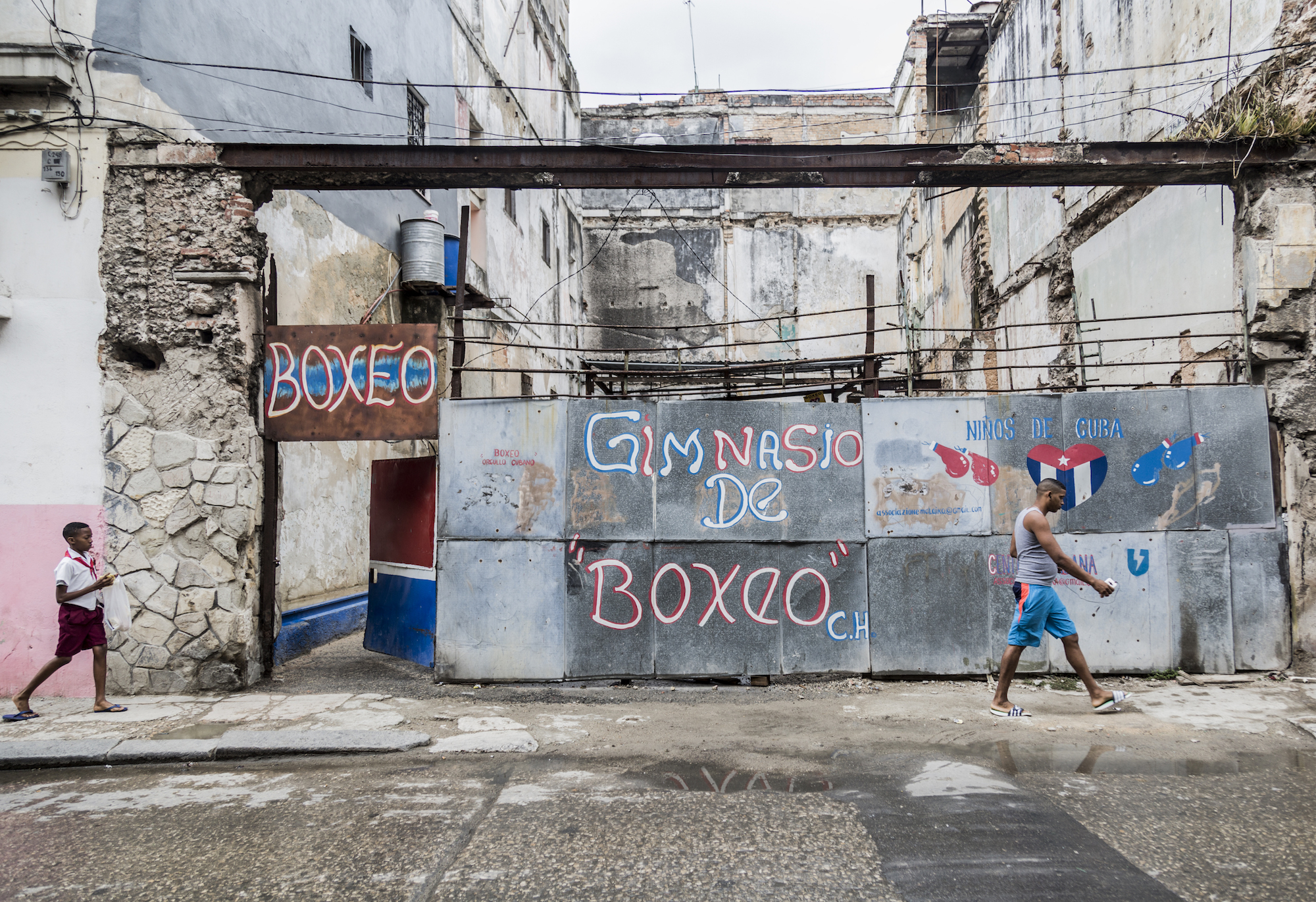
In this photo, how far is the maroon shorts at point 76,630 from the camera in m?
6.44

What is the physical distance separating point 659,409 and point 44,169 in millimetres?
5818

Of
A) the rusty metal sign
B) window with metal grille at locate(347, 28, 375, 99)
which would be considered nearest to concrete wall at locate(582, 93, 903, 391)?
window with metal grille at locate(347, 28, 375, 99)

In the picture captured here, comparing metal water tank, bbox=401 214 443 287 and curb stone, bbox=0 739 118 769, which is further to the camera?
metal water tank, bbox=401 214 443 287

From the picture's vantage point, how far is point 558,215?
72.9 ft

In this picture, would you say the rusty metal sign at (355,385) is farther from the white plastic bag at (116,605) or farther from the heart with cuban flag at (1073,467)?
the heart with cuban flag at (1073,467)

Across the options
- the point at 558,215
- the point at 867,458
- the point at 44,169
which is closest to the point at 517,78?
the point at 558,215

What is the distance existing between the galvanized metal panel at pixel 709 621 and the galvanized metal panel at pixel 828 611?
0.42 ft

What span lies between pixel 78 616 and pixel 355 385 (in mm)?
2899

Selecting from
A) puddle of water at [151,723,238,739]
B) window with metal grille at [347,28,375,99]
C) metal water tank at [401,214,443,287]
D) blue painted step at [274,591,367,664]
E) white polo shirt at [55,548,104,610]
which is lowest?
puddle of water at [151,723,238,739]

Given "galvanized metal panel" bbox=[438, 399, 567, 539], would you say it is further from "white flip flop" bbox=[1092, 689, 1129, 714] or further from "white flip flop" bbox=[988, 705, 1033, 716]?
"white flip flop" bbox=[1092, 689, 1129, 714]

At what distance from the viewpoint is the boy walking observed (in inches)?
252

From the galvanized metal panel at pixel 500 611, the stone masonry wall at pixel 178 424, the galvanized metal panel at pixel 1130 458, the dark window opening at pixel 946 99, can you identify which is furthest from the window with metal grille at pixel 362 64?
the dark window opening at pixel 946 99

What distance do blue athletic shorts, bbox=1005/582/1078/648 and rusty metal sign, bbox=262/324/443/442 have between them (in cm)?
530

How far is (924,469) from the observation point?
295 inches
